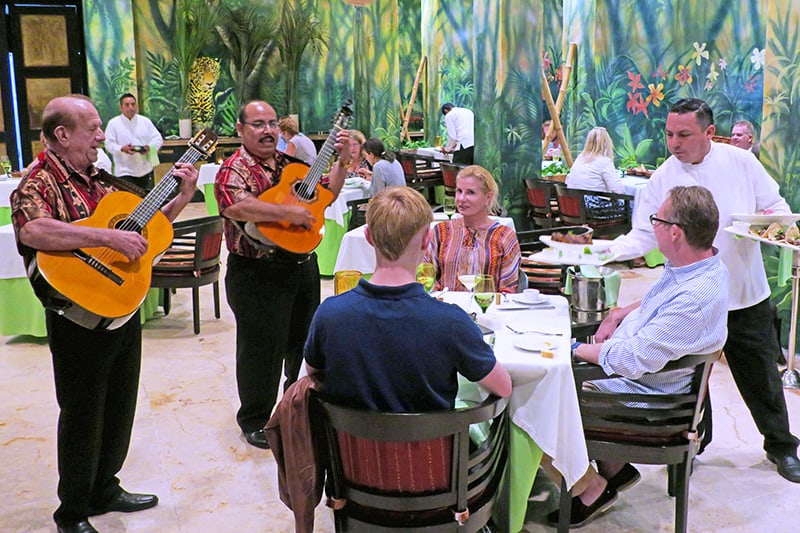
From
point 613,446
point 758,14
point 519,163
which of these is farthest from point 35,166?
point 758,14

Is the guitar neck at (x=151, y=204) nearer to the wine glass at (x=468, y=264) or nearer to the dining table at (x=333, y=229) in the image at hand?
the wine glass at (x=468, y=264)

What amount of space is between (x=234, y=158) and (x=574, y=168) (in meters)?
4.76

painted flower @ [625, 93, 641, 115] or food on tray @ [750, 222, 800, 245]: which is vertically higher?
painted flower @ [625, 93, 641, 115]

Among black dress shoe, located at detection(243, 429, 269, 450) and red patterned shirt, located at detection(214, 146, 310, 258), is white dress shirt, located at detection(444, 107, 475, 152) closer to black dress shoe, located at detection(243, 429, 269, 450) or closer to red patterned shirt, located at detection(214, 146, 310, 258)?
red patterned shirt, located at detection(214, 146, 310, 258)

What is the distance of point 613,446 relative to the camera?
2951mm

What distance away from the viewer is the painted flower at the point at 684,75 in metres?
9.26

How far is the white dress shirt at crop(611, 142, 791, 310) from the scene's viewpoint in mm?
3623

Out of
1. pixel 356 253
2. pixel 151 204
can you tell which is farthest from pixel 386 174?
pixel 151 204

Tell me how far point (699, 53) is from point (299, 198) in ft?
21.6

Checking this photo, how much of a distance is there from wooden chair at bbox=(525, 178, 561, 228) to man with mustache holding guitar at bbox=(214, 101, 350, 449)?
4010 mm

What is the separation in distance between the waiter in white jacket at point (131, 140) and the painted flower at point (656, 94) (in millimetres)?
5842

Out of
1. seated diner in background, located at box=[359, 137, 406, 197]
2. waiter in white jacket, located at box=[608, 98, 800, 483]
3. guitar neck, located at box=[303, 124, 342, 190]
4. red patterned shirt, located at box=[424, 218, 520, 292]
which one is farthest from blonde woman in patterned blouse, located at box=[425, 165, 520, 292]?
seated diner in background, located at box=[359, 137, 406, 197]

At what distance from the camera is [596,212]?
7730 millimetres

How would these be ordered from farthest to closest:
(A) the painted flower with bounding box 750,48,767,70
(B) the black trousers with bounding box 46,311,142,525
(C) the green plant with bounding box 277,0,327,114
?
(C) the green plant with bounding box 277,0,327,114
(A) the painted flower with bounding box 750,48,767,70
(B) the black trousers with bounding box 46,311,142,525
